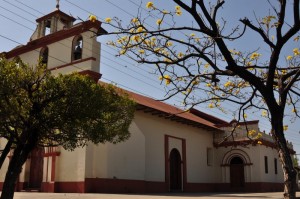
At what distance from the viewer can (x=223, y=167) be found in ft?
92.3

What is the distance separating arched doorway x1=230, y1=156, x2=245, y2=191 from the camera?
27258mm

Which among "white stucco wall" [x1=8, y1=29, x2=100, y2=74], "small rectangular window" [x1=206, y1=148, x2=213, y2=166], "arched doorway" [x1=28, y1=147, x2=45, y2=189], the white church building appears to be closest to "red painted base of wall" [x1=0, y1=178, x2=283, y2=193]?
the white church building

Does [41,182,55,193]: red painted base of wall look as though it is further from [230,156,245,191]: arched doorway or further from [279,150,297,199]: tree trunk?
[279,150,297,199]: tree trunk

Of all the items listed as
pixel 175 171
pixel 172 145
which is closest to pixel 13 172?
pixel 172 145

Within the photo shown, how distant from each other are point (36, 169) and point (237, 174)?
1415 centimetres

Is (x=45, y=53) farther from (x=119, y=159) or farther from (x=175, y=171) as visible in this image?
(x=175, y=171)

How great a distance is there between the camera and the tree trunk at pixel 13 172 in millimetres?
9805

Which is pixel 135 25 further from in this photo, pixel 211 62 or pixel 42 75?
pixel 42 75

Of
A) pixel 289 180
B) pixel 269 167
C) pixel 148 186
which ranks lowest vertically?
pixel 148 186

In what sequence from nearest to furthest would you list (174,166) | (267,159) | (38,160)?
(38,160) < (174,166) < (267,159)

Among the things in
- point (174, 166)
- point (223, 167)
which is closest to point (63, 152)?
point (174, 166)

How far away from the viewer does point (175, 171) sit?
953 inches

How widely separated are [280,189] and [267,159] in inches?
118

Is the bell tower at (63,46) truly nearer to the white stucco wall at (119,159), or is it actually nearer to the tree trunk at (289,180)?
the white stucco wall at (119,159)
